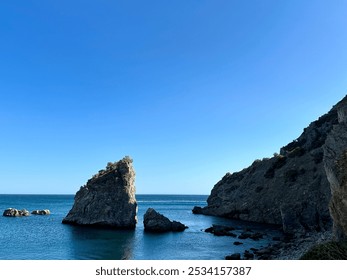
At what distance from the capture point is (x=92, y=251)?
53500 millimetres

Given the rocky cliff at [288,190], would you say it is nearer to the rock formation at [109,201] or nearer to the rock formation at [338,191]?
the rock formation at [338,191]

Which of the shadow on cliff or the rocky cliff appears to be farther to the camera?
the rocky cliff

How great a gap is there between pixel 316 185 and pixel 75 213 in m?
63.7

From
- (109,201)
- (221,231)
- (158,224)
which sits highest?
(109,201)

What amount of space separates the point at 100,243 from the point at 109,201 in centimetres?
2478

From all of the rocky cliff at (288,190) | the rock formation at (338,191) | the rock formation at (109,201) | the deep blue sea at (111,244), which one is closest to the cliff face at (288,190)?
the rocky cliff at (288,190)

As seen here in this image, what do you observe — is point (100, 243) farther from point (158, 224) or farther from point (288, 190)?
point (288, 190)

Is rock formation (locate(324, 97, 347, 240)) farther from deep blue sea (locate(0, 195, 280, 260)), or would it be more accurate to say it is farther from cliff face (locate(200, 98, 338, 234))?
cliff face (locate(200, 98, 338, 234))

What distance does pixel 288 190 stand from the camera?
313ft

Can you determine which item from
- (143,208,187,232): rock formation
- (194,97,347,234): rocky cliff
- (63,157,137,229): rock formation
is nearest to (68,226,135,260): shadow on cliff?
(143,208,187,232): rock formation

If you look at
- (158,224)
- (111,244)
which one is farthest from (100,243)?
(158,224)

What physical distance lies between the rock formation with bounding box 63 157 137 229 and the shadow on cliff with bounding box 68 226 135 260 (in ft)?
15.8

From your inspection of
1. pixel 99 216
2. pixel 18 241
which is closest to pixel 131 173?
pixel 99 216

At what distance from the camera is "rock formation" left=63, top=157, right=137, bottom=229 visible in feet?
277
